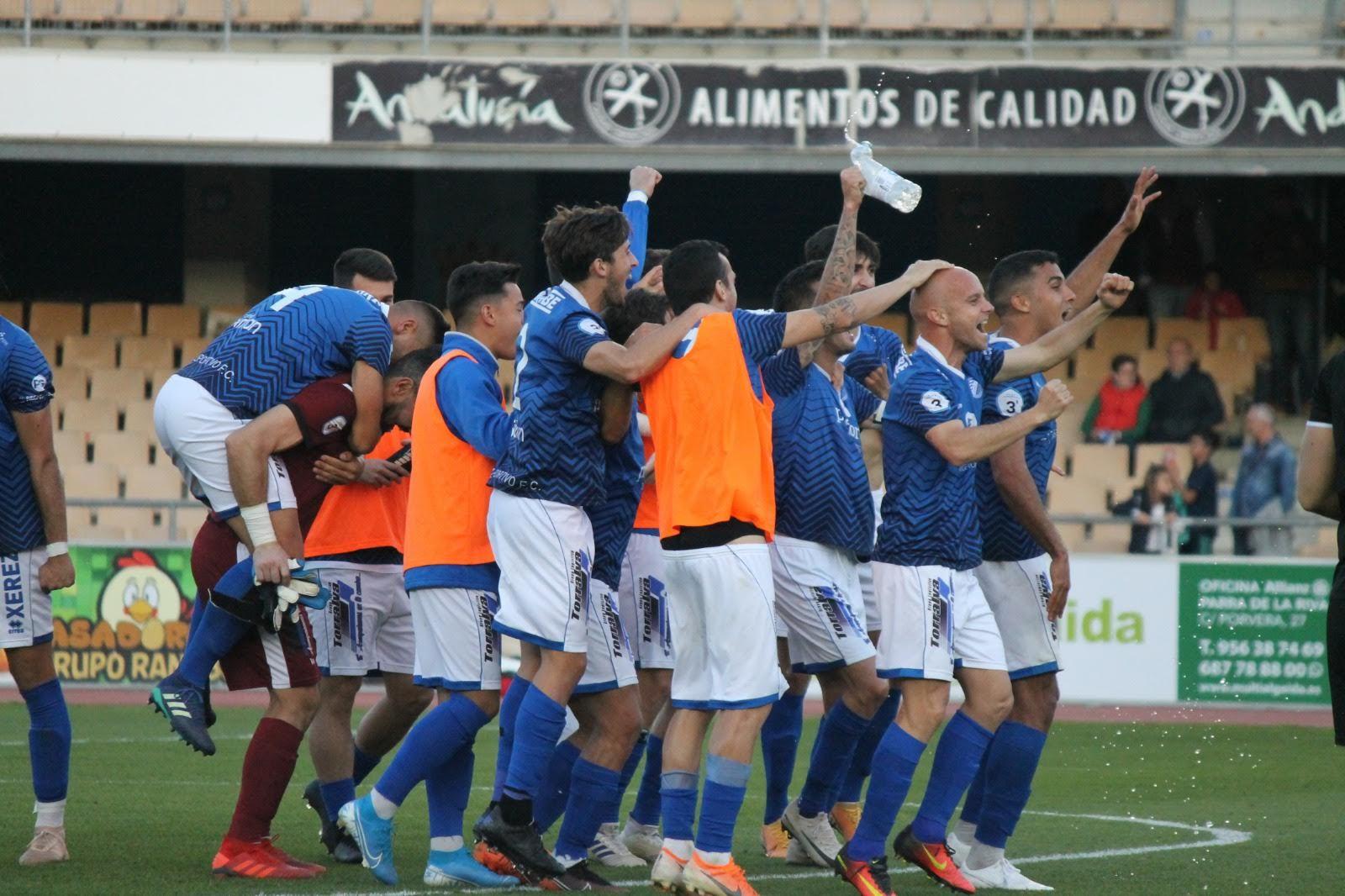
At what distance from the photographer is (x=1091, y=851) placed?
7.29m

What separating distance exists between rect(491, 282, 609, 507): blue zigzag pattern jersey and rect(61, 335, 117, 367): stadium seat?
47.6 ft

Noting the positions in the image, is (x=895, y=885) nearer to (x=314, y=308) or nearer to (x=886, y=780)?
(x=886, y=780)

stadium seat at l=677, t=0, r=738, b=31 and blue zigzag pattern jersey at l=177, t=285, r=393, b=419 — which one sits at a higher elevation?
stadium seat at l=677, t=0, r=738, b=31

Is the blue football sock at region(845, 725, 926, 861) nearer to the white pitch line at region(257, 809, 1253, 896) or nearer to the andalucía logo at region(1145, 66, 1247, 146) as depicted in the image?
the white pitch line at region(257, 809, 1253, 896)

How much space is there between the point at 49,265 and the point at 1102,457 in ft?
40.4

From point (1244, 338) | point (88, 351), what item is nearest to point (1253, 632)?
point (1244, 338)

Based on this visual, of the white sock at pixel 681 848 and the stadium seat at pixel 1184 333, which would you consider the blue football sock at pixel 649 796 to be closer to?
the white sock at pixel 681 848

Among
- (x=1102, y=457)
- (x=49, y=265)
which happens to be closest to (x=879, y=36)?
(x=1102, y=457)

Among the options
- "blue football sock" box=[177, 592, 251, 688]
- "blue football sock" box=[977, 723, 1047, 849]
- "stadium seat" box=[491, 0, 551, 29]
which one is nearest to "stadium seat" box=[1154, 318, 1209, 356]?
"stadium seat" box=[491, 0, 551, 29]

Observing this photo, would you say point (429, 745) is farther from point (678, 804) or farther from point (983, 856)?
point (983, 856)

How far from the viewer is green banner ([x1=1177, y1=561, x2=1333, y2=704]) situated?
1416cm

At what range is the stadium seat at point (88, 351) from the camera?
19.7 metres

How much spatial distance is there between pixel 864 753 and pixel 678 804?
6.32 ft

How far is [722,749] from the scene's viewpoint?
19.0 ft
